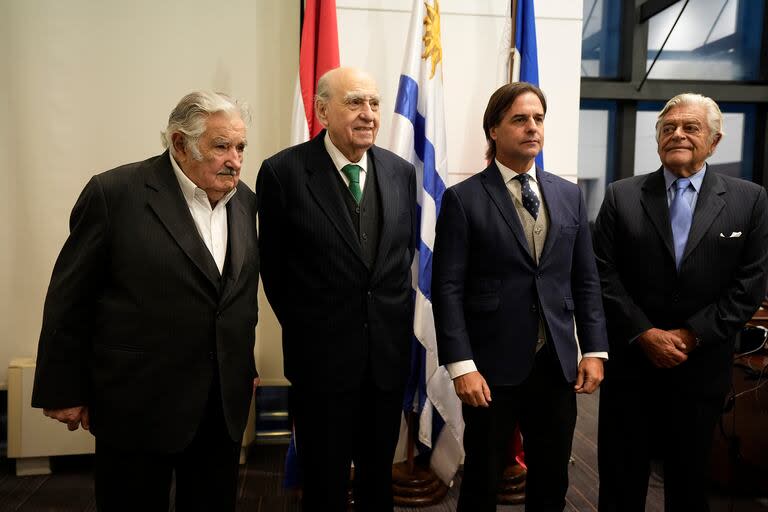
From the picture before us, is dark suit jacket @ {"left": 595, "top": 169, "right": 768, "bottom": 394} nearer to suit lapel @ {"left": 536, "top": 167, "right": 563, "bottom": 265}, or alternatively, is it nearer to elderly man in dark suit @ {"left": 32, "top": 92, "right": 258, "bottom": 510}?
suit lapel @ {"left": 536, "top": 167, "right": 563, "bottom": 265}

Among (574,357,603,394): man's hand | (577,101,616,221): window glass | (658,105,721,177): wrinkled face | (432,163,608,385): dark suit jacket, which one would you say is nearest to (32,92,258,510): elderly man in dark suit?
(432,163,608,385): dark suit jacket

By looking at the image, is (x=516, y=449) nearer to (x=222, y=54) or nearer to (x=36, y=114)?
(x=222, y=54)

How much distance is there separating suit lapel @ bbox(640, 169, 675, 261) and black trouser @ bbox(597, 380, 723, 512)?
49 cm

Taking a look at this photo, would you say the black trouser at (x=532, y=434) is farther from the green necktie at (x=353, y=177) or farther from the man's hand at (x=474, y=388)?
the green necktie at (x=353, y=177)

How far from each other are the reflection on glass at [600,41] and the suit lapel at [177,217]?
11.8ft

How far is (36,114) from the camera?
284cm

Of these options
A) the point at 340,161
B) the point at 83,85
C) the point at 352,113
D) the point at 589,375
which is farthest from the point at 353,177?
the point at 83,85

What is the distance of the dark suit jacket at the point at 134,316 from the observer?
137 centimetres

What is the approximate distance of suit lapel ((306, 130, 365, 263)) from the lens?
5.46ft

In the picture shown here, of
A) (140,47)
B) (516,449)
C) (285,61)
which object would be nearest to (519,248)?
(516,449)

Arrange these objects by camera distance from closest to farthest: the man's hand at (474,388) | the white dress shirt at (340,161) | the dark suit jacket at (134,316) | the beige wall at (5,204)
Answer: the dark suit jacket at (134,316) → the man's hand at (474,388) → the white dress shirt at (340,161) → the beige wall at (5,204)

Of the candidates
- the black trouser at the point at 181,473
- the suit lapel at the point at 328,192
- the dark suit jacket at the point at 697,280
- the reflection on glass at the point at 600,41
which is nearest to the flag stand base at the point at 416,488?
the dark suit jacket at the point at 697,280

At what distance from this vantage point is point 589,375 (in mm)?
1760

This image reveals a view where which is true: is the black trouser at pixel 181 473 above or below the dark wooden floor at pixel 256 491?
above
